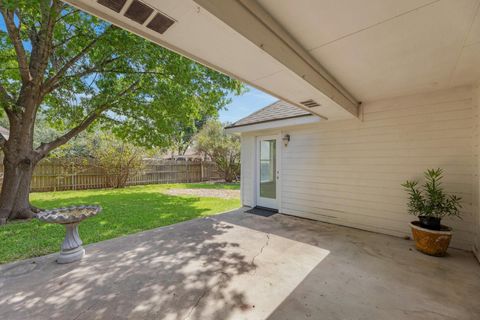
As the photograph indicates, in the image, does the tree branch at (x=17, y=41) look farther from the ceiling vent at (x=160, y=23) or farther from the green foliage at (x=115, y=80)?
the ceiling vent at (x=160, y=23)

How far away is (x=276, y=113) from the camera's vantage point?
238 inches

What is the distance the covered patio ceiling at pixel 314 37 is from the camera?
1569 mm

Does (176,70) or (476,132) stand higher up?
(176,70)

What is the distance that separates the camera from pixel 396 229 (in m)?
4.21

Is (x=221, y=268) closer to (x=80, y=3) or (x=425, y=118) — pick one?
(x=80, y=3)

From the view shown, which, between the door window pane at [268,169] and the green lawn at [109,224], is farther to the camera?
the door window pane at [268,169]

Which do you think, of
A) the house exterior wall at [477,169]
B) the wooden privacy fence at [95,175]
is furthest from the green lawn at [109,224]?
the house exterior wall at [477,169]

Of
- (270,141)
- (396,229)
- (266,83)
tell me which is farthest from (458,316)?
(270,141)

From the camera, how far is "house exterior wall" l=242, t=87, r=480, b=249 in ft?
11.8

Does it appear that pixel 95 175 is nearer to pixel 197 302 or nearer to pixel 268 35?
pixel 197 302

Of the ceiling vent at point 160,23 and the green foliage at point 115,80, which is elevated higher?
the green foliage at point 115,80

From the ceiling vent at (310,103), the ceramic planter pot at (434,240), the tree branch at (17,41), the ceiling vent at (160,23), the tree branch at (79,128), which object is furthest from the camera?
the tree branch at (79,128)

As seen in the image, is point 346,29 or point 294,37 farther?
point 294,37

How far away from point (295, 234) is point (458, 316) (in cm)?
248
